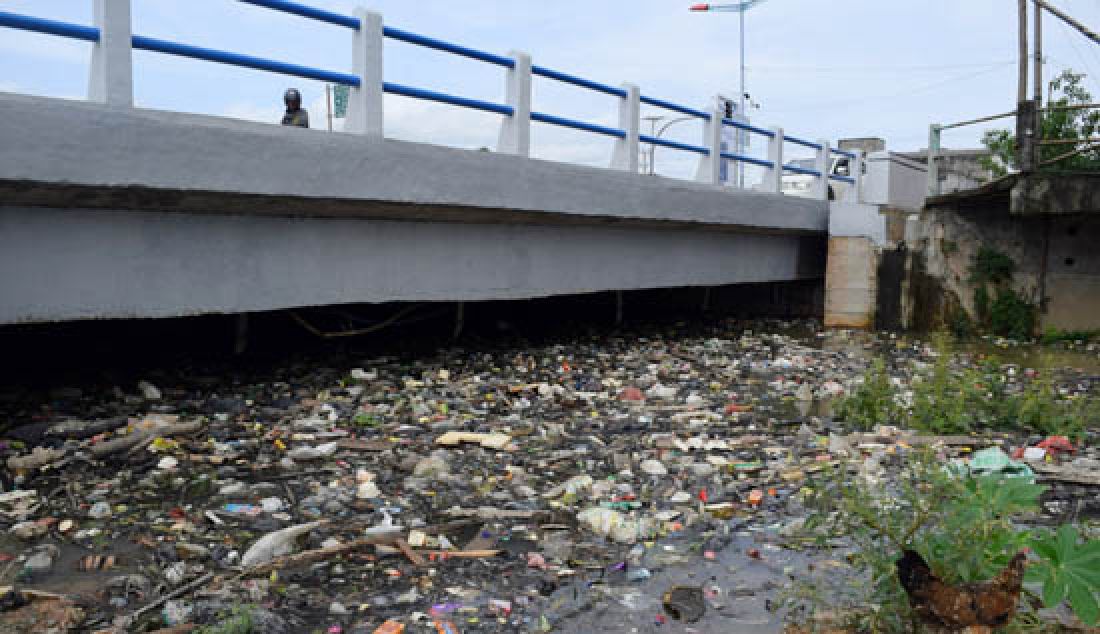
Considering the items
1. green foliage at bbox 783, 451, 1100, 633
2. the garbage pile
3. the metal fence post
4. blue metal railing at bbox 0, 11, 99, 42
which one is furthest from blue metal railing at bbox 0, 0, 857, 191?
the metal fence post

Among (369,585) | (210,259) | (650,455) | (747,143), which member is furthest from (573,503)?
(747,143)

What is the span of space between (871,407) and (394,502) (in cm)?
394

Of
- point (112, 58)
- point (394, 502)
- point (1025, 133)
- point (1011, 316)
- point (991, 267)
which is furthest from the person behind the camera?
point (991, 267)

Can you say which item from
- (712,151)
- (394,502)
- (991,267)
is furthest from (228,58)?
(991,267)

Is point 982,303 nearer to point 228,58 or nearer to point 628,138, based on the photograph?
point 628,138

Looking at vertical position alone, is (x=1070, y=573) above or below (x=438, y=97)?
below

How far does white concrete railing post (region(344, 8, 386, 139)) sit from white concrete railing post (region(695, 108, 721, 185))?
5.33 meters

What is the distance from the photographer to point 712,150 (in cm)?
1058

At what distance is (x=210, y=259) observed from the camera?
226 inches

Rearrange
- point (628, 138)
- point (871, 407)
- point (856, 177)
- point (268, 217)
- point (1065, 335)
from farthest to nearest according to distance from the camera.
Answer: point (856, 177) < point (1065, 335) < point (628, 138) < point (871, 407) < point (268, 217)

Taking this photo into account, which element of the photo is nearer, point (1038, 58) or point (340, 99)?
point (340, 99)

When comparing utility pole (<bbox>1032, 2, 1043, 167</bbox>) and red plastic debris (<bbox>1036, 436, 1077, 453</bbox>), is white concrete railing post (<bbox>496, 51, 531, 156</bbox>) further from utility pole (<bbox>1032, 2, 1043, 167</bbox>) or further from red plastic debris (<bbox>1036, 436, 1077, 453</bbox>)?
utility pole (<bbox>1032, 2, 1043, 167</bbox>)

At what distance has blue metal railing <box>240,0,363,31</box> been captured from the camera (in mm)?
5633

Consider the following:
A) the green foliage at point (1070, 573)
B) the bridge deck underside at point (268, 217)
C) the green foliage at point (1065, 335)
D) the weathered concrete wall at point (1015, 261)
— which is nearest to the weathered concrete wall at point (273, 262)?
the bridge deck underside at point (268, 217)
